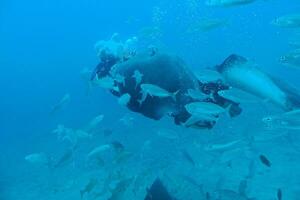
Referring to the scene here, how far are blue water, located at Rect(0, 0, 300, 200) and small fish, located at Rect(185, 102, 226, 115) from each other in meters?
1.16

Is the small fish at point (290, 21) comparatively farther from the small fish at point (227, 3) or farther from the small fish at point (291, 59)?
the small fish at point (227, 3)

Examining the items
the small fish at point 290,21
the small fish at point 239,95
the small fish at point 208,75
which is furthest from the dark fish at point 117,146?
the small fish at point 290,21

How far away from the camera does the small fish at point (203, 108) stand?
5.70 m

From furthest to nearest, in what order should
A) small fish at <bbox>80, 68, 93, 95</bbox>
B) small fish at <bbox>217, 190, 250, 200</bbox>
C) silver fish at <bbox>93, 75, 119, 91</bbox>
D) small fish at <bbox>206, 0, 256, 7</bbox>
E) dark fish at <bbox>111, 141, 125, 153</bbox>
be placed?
dark fish at <bbox>111, 141, 125, 153</bbox>, small fish at <bbox>80, 68, 93, 95</bbox>, small fish at <bbox>217, 190, 250, 200</bbox>, silver fish at <bbox>93, 75, 119, 91</bbox>, small fish at <bbox>206, 0, 256, 7</bbox>

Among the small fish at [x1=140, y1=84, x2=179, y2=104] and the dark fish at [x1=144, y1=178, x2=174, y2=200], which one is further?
the dark fish at [x1=144, y1=178, x2=174, y2=200]

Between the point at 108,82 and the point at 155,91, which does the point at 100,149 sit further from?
the point at 155,91

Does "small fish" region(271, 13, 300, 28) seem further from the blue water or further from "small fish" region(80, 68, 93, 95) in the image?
"small fish" region(80, 68, 93, 95)

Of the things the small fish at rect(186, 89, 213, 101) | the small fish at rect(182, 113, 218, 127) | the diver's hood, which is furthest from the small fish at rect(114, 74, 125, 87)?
the diver's hood

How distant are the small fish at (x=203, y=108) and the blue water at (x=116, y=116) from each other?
1157 mm

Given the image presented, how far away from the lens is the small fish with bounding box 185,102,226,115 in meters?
5.70

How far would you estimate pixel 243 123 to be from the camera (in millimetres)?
16969

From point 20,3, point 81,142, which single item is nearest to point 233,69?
point 81,142

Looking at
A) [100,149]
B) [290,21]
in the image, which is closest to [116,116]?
[100,149]

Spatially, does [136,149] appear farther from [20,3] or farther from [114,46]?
[20,3]
